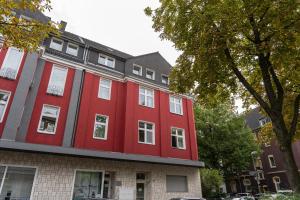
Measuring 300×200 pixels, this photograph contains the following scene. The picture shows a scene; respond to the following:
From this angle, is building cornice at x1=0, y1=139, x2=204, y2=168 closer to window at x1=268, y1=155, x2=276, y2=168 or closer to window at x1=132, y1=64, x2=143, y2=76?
window at x1=132, y1=64, x2=143, y2=76

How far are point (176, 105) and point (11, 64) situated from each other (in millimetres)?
13614

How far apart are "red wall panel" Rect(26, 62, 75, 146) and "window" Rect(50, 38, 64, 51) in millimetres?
1883

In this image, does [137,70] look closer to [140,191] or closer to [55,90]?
[55,90]

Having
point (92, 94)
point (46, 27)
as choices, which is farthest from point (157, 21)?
point (92, 94)

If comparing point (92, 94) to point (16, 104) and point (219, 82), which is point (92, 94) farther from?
point (219, 82)

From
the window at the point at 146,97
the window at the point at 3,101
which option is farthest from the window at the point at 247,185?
the window at the point at 3,101

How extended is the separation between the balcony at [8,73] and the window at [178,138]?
12584 millimetres

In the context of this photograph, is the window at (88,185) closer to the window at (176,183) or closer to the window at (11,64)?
the window at (176,183)

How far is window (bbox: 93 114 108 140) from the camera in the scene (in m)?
15.5

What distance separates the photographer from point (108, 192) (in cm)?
1445

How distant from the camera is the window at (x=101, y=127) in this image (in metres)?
15.5

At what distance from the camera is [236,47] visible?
9148 mm

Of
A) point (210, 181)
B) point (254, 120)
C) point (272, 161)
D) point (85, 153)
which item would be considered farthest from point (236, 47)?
point (254, 120)

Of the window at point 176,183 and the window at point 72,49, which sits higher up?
the window at point 72,49
